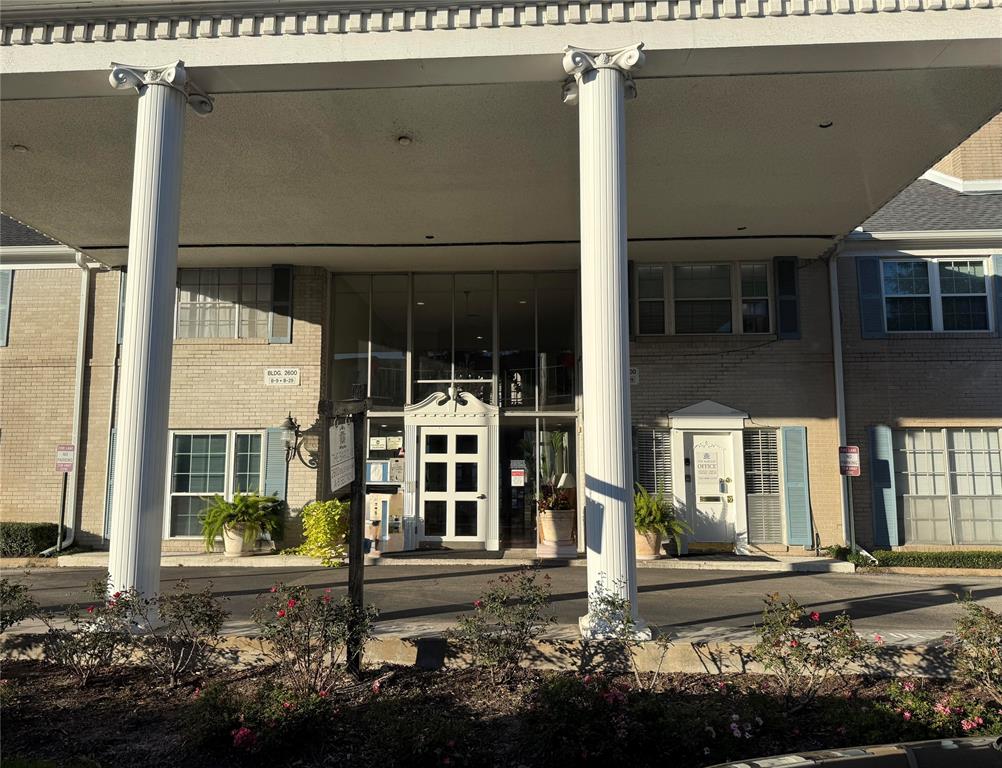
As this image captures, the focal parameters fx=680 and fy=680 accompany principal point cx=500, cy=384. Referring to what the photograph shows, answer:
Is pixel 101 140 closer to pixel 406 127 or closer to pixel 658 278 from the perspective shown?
pixel 406 127

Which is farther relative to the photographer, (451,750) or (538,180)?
(538,180)

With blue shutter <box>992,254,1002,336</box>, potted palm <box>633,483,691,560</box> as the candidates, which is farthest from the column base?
blue shutter <box>992,254,1002,336</box>

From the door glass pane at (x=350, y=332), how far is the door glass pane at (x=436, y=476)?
2.17 m

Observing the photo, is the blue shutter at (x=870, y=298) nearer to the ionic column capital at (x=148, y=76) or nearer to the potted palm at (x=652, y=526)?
the potted palm at (x=652, y=526)

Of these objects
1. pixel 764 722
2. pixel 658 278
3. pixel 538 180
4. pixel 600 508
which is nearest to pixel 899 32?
pixel 538 180

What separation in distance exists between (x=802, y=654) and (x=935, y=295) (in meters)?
10.7

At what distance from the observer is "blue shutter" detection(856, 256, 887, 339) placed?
12734mm

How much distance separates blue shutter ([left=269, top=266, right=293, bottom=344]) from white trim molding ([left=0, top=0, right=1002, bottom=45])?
6.69 metres

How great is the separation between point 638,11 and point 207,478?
11.1m

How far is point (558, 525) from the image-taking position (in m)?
12.6

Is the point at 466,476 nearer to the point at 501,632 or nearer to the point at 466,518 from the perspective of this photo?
the point at 466,518

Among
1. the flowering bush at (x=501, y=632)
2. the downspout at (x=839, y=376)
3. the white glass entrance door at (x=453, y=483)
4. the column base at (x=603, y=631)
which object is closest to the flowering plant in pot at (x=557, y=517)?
the white glass entrance door at (x=453, y=483)

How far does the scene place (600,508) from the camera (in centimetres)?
602

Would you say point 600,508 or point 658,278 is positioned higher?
point 658,278
